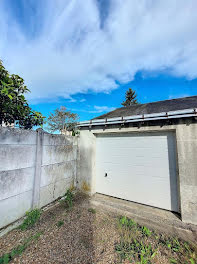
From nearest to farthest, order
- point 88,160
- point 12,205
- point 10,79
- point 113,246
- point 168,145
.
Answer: point 113,246
point 12,205
point 10,79
point 168,145
point 88,160

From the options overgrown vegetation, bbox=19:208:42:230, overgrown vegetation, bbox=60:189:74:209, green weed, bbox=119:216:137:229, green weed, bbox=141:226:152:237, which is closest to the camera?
green weed, bbox=141:226:152:237

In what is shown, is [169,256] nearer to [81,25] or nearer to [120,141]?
[120,141]

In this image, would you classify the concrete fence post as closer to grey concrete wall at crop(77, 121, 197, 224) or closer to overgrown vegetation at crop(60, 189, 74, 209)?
overgrown vegetation at crop(60, 189, 74, 209)

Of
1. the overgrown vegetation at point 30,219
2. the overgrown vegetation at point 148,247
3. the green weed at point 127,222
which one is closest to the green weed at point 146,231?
the overgrown vegetation at point 148,247

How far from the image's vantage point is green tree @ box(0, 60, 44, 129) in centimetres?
279

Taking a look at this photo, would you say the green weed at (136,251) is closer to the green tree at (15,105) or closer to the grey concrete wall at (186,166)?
the grey concrete wall at (186,166)

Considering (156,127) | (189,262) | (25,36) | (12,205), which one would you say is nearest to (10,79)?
(25,36)

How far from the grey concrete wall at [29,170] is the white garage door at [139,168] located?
1.56 meters

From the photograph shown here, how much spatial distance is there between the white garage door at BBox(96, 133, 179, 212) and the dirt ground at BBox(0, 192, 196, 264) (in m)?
1.23

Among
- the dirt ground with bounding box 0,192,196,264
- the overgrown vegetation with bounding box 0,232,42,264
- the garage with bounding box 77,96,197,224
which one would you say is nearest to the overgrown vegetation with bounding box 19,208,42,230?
the dirt ground with bounding box 0,192,196,264

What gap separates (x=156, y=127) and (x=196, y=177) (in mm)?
1695

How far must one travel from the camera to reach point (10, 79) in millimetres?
2781

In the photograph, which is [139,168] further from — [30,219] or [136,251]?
[30,219]

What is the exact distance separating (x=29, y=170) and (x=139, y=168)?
11.6 ft
